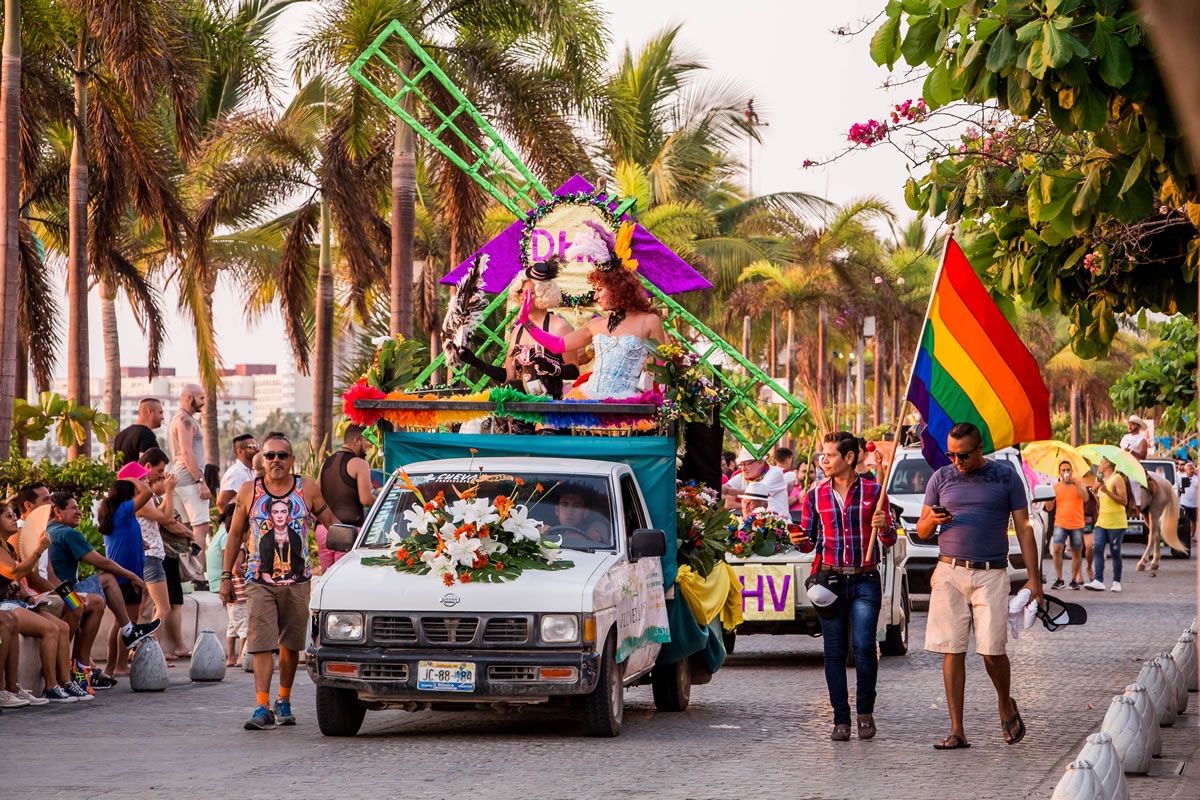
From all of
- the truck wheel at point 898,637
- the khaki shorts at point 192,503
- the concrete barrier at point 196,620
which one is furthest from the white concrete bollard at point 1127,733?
the khaki shorts at point 192,503

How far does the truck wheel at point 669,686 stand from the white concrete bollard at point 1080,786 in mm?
5840

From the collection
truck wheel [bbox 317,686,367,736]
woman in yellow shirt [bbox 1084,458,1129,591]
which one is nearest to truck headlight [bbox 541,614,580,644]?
truck wheel [bbox 317,686,367,736]

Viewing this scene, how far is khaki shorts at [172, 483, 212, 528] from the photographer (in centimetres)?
1848

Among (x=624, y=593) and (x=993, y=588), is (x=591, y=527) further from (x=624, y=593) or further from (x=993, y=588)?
(x=993, y=588)

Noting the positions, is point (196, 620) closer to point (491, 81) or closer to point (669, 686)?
point (669, 686)

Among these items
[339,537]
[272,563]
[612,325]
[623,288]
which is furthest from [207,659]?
[623,288]

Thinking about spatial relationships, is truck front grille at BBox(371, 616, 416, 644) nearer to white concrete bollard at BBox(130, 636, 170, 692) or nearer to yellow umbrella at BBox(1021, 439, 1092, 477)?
white concrete bollard at BBox(130, 636, 170, 692)

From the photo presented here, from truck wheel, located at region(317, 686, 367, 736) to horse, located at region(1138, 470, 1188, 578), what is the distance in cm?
2420

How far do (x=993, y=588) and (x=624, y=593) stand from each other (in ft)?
7.54

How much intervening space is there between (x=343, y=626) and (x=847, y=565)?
125 inches

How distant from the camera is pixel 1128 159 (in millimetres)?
8734

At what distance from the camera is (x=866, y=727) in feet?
37.0

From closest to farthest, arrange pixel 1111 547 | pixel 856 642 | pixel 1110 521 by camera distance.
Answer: pixel 856 642, pixel 1110 521, pixel 1111 547

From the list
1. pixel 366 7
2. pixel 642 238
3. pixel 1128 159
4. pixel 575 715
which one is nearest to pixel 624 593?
pixel 575 715
